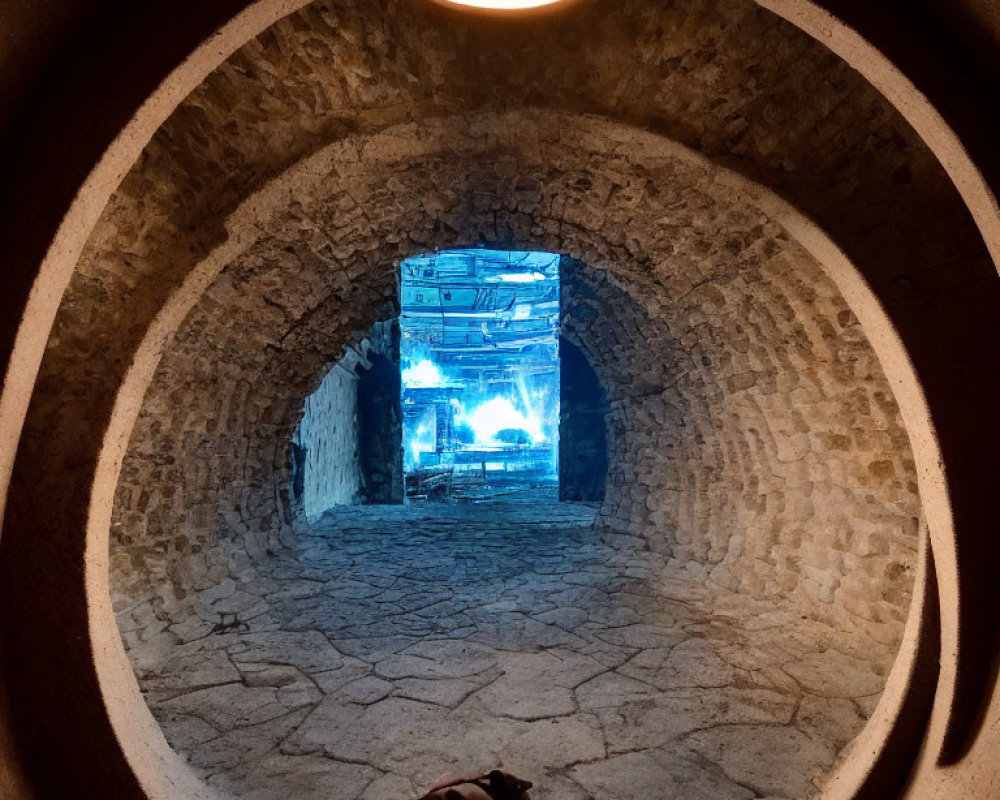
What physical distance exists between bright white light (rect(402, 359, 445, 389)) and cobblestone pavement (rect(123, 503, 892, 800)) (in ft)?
93.7

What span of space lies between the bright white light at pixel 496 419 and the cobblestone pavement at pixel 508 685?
100 ft

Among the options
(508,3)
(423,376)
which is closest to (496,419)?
(423,376)

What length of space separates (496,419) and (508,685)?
33347 mm

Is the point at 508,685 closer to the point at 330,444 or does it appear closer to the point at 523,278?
the point at 330,444

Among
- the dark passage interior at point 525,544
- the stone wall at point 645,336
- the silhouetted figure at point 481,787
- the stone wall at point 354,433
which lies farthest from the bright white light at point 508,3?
the stone wall at point 354,433

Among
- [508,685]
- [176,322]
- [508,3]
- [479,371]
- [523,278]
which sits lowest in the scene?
[508,685]

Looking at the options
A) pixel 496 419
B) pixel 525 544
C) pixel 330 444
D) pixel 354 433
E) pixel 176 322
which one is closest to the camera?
pixel 176 322

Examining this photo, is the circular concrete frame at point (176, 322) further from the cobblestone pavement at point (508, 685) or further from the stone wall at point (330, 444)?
the stone wall at point (330, 444)

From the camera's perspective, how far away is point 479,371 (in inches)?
1403

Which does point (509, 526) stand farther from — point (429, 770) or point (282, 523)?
point (429, 770)

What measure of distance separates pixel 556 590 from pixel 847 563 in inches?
97.2

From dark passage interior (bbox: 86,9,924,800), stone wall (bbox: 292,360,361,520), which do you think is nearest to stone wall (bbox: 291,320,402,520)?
stone wall (bbox: 292,360,361,520)

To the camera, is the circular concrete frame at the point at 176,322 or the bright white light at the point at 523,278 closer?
the circular concrete frame at the point at 176,322

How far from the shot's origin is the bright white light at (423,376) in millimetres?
34156
